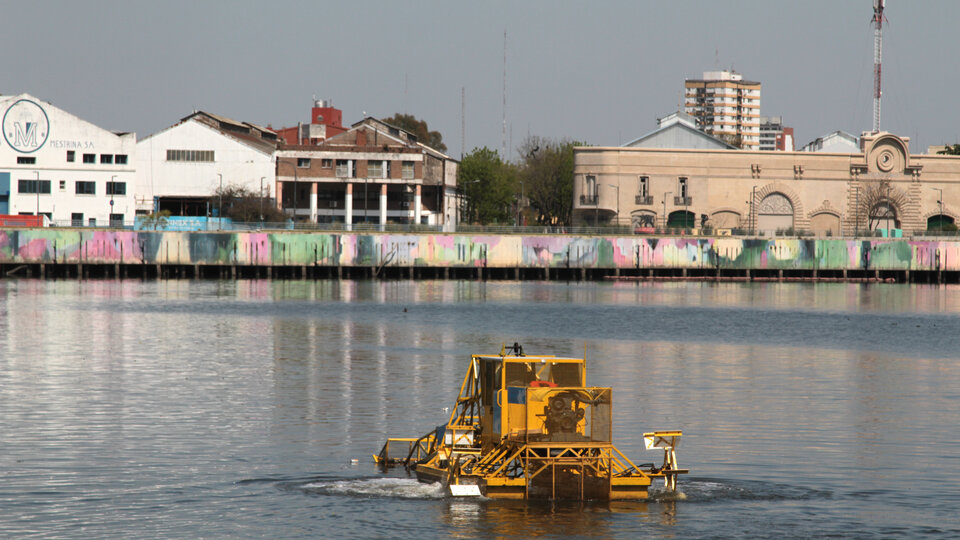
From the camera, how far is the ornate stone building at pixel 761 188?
143500 mm

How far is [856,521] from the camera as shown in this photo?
2242 cm

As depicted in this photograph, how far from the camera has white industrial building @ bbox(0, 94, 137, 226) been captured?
132125 millimetres

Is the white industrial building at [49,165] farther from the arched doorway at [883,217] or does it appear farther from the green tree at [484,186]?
the arched doorway at [883,217]

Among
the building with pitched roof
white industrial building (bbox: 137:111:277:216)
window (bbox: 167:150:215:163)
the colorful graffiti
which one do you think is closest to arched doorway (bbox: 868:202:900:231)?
the colorful graffiti

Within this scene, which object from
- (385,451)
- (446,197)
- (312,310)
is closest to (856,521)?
(385,451)

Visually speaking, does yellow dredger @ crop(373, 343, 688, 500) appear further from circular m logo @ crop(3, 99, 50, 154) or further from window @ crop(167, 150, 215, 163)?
window @ crop(167, 150, 215, 163)

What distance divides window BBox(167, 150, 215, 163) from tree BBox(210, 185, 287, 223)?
167 inches

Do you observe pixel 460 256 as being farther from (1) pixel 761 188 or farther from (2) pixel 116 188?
(1) pixel 761 188

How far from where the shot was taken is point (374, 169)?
144875 millimetres

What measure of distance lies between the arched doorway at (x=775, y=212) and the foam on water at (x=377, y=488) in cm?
12527

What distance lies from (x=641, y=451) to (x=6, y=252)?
98.4 metres

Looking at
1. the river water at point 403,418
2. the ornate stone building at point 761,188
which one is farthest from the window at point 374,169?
the river water at point 403,418

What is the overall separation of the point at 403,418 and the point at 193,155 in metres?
113

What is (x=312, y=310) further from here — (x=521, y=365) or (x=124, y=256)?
(x=521, y=365)
